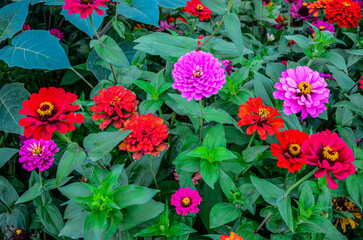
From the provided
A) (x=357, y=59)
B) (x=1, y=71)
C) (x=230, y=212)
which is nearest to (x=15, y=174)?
(x=1, y=71)

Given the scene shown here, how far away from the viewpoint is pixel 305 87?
0.90 metres

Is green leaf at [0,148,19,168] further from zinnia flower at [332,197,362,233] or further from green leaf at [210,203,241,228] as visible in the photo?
zinnia flower at [332,197,362,233]

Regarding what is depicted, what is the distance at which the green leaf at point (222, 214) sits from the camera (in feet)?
2.86

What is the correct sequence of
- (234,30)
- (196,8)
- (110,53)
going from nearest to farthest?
(234,30) → (110,53) → (196,8)

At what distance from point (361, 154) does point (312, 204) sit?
333 millimetres

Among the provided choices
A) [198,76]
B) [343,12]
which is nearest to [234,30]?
[198,76]

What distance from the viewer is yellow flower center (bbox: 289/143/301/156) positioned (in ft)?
2.67

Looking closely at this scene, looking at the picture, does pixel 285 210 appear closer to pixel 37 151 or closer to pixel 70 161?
pixel 70 161

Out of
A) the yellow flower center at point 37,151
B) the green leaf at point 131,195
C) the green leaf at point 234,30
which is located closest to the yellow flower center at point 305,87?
the green leaf at point 234,30

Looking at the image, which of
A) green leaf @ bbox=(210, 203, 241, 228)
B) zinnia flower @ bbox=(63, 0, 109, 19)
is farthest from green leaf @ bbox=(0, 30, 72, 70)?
green leaf @ bbox=(210, 203, 241, 228)

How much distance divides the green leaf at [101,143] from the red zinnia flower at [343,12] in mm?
1243

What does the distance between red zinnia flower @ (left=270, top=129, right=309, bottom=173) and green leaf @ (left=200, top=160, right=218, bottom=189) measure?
0.56 ft

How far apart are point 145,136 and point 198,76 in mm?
219

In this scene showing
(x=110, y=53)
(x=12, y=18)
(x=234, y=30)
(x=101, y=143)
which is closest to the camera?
(x=101, y=143)
